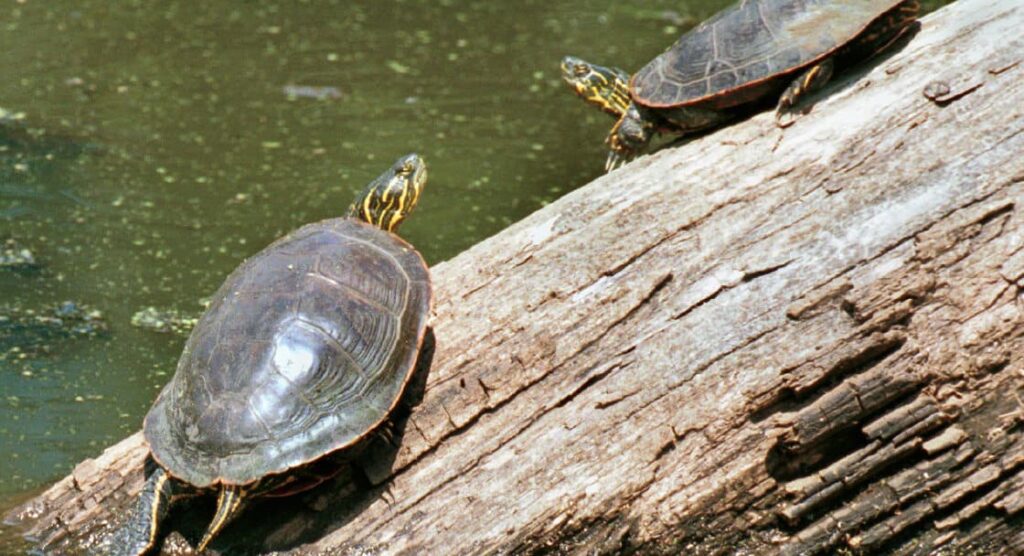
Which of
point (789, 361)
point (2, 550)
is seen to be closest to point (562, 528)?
point (789, 361)

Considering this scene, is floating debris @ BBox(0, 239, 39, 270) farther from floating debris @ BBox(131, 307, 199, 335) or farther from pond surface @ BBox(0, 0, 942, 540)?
floating debris @ BBox(131, 307, 199, 335)

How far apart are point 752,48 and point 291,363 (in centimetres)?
199

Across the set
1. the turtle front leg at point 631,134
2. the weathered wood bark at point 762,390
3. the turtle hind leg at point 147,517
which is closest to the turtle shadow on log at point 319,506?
the weathered wood bark at point 762,390

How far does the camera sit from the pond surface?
537 cm

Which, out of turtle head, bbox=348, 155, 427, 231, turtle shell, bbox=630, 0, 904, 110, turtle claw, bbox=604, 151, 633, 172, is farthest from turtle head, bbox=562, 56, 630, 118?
turtle head, bbox=348, 155, 427, 231

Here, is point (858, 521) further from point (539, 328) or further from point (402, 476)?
point (402, 476)

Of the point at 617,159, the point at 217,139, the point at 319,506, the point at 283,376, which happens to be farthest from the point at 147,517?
the point at 217,139

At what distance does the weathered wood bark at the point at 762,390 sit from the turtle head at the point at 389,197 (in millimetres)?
906

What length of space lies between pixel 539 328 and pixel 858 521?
1144mm

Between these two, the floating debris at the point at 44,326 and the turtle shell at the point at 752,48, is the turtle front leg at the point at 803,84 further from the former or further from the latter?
the floating debris at the point at 44,326

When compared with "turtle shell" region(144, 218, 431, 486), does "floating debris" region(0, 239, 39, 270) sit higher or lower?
lower

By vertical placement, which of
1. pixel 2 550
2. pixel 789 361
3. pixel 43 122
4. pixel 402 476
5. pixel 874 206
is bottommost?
pixel 43 122

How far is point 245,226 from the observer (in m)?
6.60

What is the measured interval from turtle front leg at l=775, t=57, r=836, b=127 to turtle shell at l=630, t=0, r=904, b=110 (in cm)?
3
